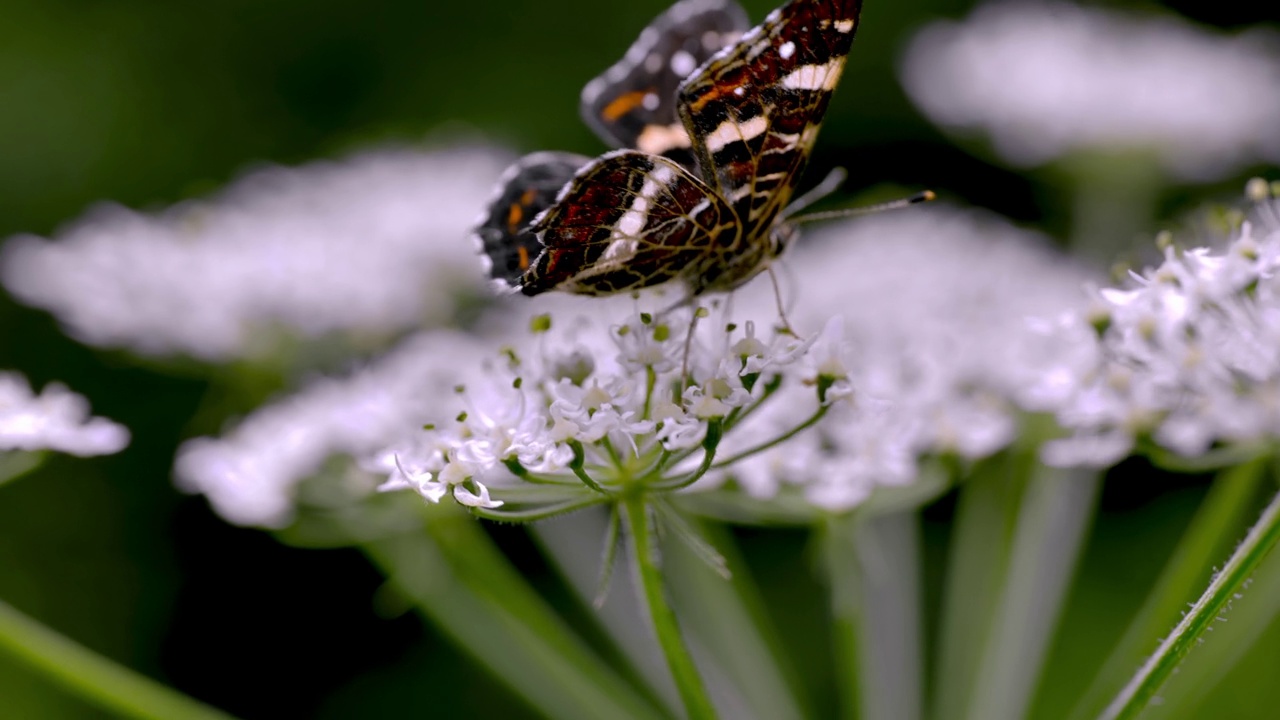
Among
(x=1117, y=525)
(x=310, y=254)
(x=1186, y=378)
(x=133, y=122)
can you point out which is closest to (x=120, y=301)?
(x=310, y=254)

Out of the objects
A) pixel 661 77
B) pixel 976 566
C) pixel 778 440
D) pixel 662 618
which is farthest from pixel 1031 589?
pixel 661 77

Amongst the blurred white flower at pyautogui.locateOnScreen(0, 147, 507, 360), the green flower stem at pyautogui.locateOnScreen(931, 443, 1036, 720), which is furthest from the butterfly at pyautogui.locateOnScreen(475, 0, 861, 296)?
the blurred white flower at pyautogui.locateOnScreen(0, 147, 507, 360)

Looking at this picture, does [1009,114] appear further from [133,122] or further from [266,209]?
[133,122]

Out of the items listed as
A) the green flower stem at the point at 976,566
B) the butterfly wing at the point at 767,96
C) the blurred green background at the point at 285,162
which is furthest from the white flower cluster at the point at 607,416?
the blurred green background at the point at 285,162

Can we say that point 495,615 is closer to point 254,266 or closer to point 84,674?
point 84,674

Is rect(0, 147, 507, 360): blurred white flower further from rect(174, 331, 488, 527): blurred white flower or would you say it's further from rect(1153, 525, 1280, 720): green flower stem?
rect(1153, 525, 1280, 720): green flower stem

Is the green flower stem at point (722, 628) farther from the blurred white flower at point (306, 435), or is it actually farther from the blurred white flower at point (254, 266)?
the blurred white flower at point (254, 266)
